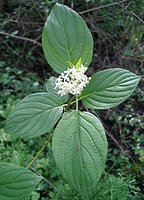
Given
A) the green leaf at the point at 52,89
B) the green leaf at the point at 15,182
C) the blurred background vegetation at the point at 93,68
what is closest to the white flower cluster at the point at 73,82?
the green leaf at the point at 52,89

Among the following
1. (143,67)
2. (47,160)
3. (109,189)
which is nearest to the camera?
(109,189)

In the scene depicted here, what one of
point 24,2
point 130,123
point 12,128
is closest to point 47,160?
point 130,123

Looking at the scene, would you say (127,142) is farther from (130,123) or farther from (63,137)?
(63,137)

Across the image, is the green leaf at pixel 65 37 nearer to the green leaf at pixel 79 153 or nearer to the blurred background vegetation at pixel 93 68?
the green leaf at pixel 79 153

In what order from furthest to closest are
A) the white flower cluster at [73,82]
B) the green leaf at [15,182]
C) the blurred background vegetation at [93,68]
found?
the blurred background vegetation at [93,68], the white flower cluster at [73,82], the green leaf at [15,182]

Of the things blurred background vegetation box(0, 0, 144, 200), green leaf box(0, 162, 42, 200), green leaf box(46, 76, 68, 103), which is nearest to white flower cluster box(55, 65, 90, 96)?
green leaf box(46, 76, 68, 103)

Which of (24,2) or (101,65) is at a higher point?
(24,2)
